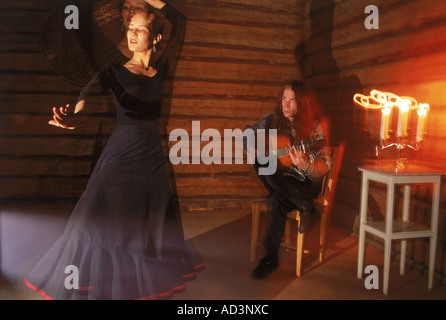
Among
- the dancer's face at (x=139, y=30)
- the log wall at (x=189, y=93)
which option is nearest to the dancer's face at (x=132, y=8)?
the dancer's face at (x=139, y=30)

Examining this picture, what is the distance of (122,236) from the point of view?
2430 millimetres

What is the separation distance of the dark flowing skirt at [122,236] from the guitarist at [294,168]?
29.5 inches

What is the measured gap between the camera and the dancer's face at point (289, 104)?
3158 mm

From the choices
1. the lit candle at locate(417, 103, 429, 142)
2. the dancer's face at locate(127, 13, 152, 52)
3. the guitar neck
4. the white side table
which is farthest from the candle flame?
the dancer's face at locate(127, 13, 152, 52)

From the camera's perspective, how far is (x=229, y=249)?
3.51 meters

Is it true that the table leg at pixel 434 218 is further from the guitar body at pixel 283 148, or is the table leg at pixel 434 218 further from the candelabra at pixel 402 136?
the guitar body at pixel 283 148

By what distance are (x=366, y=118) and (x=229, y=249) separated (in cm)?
188

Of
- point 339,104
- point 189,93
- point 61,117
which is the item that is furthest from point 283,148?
point 189,93

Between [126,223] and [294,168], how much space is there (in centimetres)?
143

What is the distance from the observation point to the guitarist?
9.62ft

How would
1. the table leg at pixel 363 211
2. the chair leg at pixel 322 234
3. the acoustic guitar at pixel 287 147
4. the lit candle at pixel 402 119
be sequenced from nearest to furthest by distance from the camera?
the lit candle at pixel 402 119, the table leg at pixel 363 211, the acoustic guitar at pixel 287 147, the chair leg at pixel 322 234

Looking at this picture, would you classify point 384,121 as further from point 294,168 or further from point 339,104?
point 339,104

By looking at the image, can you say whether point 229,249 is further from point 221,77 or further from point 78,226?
point 221,77

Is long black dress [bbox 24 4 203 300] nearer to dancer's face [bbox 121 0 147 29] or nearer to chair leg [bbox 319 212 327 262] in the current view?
dancer's face [bbox 121 0 147 29]
